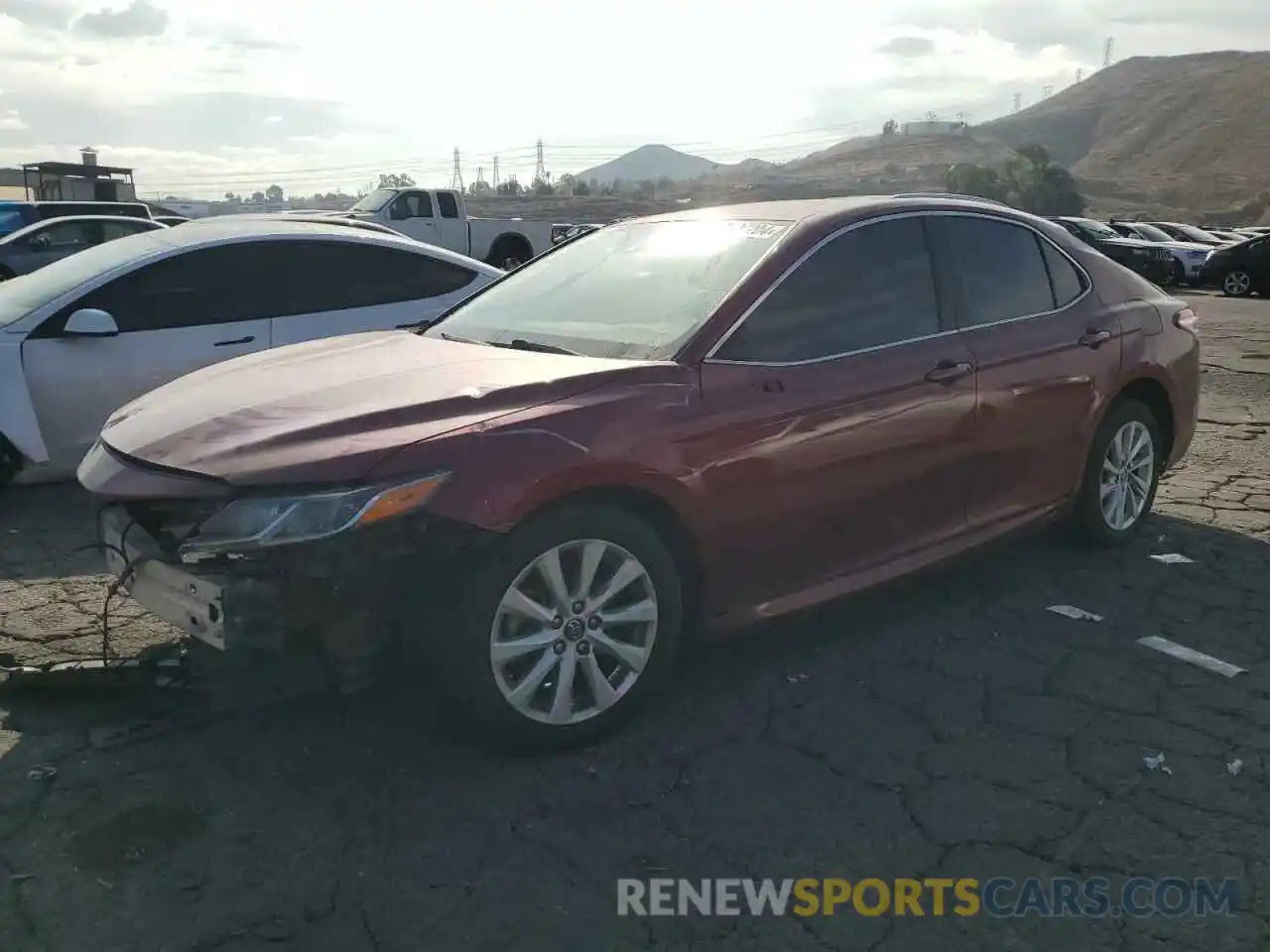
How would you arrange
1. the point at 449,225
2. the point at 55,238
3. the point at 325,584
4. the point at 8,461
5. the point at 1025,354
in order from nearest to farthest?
the point at 325,584
the point at 1025,354
the point at 8,461
the point at 55,238
the point at 449,225

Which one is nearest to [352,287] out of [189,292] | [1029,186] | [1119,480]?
[189,292]

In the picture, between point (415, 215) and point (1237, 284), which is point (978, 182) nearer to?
point (1237, 284)

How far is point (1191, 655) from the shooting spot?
4.23 meters

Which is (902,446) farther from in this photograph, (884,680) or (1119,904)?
(1119,904)

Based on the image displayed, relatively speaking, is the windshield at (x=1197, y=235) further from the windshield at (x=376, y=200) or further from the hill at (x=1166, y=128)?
the hill at (x=1166, y=128)

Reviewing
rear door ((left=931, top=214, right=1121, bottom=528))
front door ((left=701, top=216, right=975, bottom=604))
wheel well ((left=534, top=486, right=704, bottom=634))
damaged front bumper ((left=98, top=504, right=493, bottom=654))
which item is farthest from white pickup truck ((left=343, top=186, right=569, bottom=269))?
damaged front bumper ((left=98, top=504, right=493, bottom=654))

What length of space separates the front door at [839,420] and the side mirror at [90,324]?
11.9 ft

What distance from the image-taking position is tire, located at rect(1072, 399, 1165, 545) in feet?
16.8

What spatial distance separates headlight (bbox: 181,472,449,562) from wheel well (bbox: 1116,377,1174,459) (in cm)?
365

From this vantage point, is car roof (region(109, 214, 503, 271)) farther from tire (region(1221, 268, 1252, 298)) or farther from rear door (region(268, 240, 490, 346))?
tire (region(1221, 268, 1252, 298))

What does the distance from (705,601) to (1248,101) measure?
143 meters

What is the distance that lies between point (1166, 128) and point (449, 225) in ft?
436

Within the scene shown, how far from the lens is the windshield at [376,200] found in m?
22.1

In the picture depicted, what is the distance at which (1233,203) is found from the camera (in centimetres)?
8550
